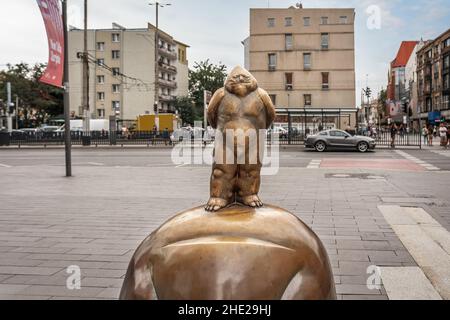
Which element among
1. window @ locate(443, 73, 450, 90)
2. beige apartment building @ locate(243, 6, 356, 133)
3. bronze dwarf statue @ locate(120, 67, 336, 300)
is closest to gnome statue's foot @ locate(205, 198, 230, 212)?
bronze dwarf statue @ locate(120, 67, 336, 300)

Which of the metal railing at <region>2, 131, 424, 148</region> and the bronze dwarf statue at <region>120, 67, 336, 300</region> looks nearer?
the bronze dwarf statue at <region>120, 67, 336, 300</region>

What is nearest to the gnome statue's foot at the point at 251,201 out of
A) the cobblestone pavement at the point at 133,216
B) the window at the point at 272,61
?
the cobblestone pavement at the point at 133,216

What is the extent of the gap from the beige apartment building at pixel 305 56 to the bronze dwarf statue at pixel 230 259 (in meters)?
54.0

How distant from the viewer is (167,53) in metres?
77.5

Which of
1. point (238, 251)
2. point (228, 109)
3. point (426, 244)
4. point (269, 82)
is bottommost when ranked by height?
point (426, 244)

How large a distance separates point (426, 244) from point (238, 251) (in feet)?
14.5

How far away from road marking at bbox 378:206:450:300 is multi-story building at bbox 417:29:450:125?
6794 cm

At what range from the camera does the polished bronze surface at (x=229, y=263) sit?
2016 mm

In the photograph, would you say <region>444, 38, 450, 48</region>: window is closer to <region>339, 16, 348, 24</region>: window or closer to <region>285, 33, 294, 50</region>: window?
<region>339, 16, 348, 24</region>: window

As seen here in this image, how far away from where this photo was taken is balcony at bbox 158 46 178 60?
75.1m
